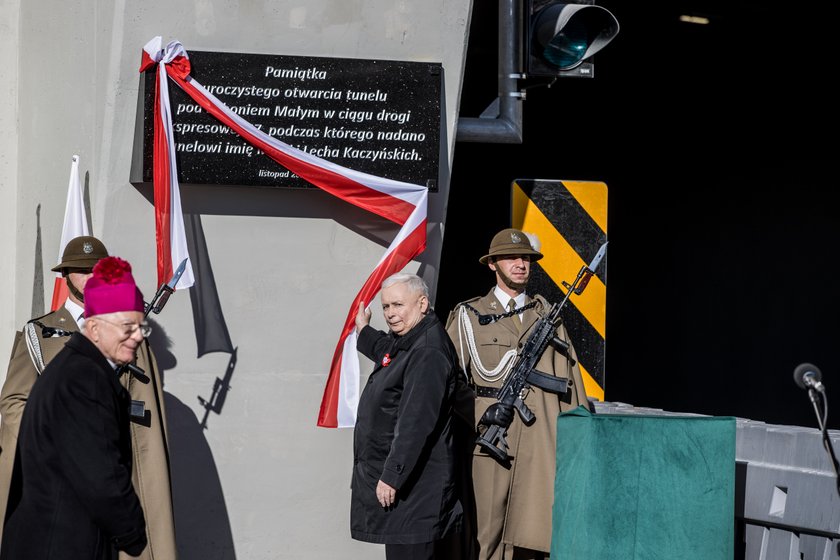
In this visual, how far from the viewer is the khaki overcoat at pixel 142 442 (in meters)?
5.45

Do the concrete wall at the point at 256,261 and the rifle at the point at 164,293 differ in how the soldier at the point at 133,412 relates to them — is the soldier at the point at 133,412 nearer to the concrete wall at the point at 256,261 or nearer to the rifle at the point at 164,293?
the rifle at the point at 164,293

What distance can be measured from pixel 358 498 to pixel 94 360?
1.63 metres

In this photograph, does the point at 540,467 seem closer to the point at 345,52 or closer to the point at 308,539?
the point at 308,539

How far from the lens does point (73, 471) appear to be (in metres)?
4.00

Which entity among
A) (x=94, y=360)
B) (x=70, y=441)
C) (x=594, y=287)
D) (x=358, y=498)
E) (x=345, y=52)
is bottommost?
(x=358, y=498)

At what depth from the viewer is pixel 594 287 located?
6.59 metres

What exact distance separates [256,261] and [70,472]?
2499 millimetres

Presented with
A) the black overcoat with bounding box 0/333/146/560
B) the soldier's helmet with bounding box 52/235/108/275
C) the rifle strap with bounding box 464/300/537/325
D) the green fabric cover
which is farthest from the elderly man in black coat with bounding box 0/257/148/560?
the rifle strap with bounding box 464/300/537/325

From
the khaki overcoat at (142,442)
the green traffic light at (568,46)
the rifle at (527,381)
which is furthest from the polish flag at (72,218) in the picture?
the green traffic light at (568,46)

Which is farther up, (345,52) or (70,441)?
(345,52)

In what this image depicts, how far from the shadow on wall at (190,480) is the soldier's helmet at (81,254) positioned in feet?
2.41

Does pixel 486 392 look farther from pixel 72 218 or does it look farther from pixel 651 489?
pixel 72 218

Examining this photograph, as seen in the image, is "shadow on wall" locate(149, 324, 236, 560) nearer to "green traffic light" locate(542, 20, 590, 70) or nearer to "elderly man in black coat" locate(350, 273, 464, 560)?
"elderly man in black coat" locate(350, 273, 464, 560)

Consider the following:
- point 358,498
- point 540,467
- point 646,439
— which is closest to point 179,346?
point 358,498
